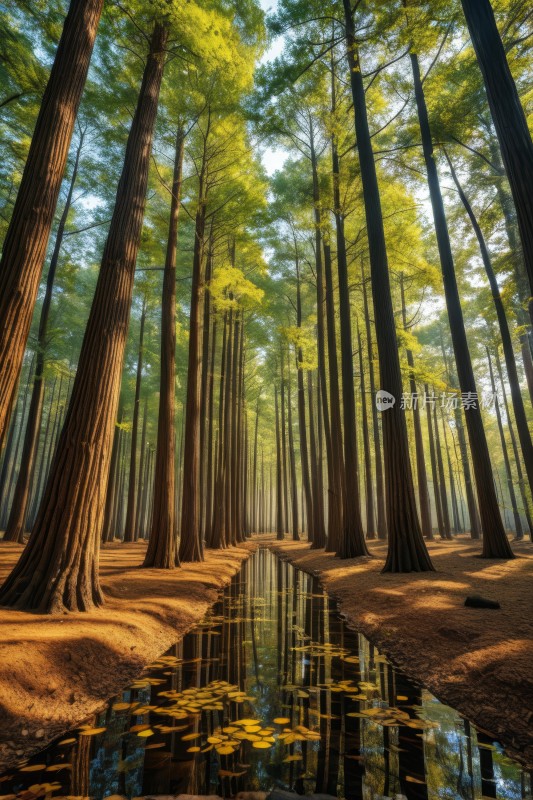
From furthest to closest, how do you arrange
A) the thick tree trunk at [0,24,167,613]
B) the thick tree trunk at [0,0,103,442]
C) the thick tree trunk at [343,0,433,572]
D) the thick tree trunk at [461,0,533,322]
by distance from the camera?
the thick tree trunk at [343,0,433,572]
the thick tree trunk at [0,24,167,613]
the thick tree trunk at [0,0,103,442]
the thick tree trunk at [461,0,533,322]

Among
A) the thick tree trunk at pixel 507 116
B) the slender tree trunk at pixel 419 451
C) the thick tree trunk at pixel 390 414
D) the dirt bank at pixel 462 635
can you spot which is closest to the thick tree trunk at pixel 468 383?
the dirt bank at pixel 462 635

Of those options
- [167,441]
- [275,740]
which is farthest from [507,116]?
[167,441]

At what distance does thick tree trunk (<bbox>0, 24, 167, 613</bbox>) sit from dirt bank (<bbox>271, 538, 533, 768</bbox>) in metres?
3.55

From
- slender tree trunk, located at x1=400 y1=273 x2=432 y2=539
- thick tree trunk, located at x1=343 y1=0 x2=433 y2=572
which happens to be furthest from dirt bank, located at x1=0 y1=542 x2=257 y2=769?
slender tree trunk, located at x1=400 y1=273 x2=432 y2=539

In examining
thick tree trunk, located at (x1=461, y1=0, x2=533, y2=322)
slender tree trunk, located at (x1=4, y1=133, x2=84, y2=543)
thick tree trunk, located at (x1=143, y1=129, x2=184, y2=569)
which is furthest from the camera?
slender tree trunk, located at (x1=4, y1=133, x2=84, y2=543)

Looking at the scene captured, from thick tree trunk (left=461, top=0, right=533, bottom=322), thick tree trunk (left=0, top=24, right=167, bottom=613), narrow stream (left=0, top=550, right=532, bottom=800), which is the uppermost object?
thick tree trunk (left=461, top=0, right=533, bottom=322)

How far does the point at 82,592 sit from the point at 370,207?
928 cm

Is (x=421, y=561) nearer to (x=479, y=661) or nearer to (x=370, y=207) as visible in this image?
(x=479, y=661)

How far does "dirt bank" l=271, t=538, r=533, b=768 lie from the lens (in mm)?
2531

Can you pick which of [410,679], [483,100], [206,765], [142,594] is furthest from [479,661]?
[483,100]

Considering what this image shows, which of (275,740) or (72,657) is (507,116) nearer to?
(275,740)

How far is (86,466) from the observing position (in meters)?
4.70

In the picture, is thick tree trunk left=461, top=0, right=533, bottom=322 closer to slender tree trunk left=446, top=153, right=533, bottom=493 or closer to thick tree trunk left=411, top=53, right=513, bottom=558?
thick tree trunk left=411, top=53, right=513, bottom=558

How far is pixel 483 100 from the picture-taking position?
33.7 ft
